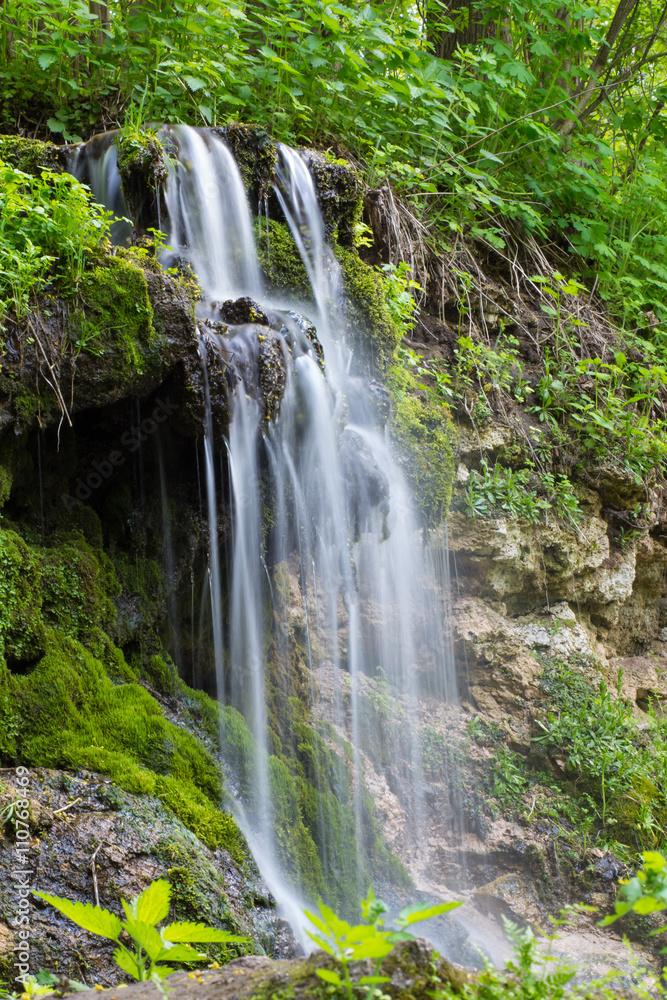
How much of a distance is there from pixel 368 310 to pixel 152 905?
4180 millimetres

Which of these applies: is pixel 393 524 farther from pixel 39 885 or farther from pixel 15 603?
pixel 39 885

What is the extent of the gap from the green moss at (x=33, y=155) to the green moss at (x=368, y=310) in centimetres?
186

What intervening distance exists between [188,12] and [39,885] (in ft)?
17.4

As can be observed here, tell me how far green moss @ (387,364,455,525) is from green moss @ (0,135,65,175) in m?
2.59

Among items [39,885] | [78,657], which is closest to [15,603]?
[78,657]

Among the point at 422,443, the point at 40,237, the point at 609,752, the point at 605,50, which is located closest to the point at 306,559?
the point at 422,443

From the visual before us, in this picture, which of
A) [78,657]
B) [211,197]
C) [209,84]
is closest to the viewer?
[78,657]

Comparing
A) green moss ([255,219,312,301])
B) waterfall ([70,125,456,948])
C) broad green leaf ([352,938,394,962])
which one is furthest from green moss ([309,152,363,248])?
broad green leaf ([352,938,394,962])

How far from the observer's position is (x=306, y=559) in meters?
4.44

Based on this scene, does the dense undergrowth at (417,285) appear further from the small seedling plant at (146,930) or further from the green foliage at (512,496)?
the small seedling plant at (146,930)

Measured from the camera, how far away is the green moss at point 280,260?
4696 millimetres

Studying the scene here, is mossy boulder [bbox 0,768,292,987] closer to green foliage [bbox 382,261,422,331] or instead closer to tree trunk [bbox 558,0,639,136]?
green foliage [bbox 382,261,422,331]

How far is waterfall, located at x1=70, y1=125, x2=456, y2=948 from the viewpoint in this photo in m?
3.89

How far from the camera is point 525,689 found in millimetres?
6082
